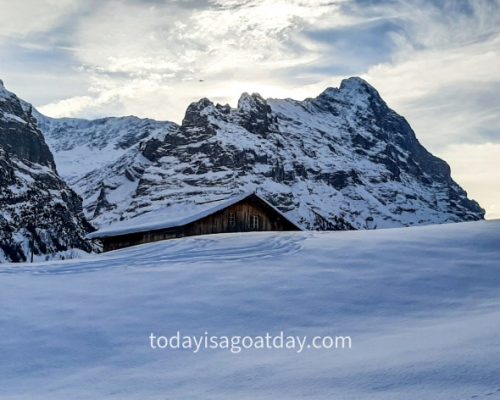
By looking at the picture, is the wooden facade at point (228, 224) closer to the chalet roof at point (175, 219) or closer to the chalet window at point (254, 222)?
the chalet window at point (254, 222)

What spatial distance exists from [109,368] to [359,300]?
3695 millimetres

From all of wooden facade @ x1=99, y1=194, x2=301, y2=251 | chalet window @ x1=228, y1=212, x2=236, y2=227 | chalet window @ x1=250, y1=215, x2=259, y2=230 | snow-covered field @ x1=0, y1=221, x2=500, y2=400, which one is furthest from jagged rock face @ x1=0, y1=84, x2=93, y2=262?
snow-covered field @ x1=0, y1=221, x2=500, y2=400

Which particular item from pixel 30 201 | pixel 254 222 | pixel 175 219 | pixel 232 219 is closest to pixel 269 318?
pixel 175 219

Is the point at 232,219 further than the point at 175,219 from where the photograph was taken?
Yes

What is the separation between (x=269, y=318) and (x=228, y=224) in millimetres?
19703

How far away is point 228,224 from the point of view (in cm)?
2745

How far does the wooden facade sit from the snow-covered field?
14.0m

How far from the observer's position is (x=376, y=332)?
7.14 m

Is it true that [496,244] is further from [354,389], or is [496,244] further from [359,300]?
[354,389]

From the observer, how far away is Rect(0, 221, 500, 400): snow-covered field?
5395 mm

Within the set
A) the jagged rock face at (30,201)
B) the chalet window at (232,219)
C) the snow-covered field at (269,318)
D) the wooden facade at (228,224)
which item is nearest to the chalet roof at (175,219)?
the wooden facade at (228,224)

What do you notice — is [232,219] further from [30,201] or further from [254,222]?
[30,201]

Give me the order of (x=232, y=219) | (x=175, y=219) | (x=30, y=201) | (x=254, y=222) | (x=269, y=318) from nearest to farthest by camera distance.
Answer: (x=269, y=318) < (x=175, y=219) < (x=232, y=219) < (x=254, y=222) < (x=30, y=201)

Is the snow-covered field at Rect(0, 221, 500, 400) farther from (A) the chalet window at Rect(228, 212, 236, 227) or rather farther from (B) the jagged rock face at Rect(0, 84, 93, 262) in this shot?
(B) the jagged rock face at Rect(0, 84, 93, 262)
